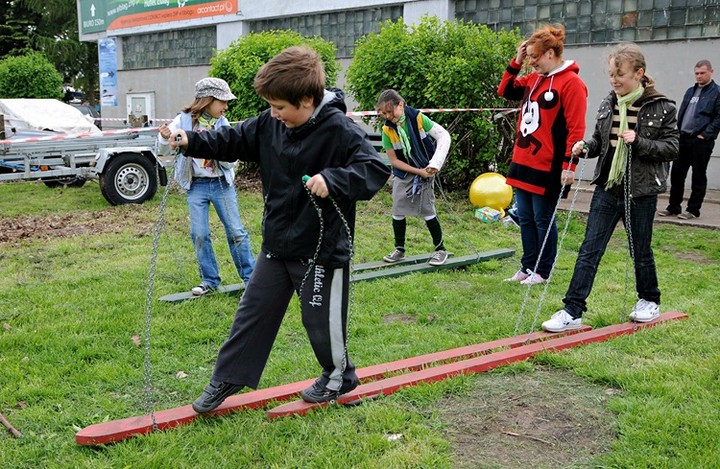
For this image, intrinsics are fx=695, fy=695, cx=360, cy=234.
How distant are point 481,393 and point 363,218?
242 inches

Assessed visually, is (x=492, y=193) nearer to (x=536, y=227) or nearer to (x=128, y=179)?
(x=536, y=227)

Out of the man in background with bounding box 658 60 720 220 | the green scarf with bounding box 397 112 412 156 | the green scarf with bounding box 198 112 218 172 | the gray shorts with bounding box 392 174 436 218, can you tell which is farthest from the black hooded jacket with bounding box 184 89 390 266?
the man in background with bounding box 658 60 720 220

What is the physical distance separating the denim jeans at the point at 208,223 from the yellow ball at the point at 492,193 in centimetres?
477

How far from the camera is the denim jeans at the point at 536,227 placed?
6.17 m

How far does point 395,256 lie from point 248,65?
7.43 m

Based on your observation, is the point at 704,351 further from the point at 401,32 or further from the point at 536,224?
the point at 401,32

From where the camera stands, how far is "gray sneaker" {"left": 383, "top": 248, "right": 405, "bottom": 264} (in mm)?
7257

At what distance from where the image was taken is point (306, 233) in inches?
134

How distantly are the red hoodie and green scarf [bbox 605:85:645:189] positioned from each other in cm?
99

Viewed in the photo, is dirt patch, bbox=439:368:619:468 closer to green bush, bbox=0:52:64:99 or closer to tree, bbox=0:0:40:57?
green bush, bbox=0:52:64:99

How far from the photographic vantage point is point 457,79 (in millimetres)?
10906

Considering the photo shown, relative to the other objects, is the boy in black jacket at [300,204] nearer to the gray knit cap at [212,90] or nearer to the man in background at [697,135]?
the gray knit cap at [212,90]

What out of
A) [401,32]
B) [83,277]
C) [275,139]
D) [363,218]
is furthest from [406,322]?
[401,32]

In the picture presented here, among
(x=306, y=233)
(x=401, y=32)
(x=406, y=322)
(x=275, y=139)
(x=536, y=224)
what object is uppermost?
(x=401, y=32)
